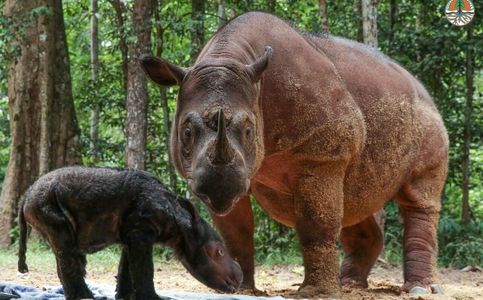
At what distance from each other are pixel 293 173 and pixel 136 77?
21.4ft

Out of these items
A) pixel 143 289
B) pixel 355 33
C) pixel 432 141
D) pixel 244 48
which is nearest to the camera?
pixel 143 289

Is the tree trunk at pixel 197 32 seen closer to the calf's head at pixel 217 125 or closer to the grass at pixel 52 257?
the grass at pixel 52 257

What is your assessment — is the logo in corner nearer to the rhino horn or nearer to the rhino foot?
the rhino foot

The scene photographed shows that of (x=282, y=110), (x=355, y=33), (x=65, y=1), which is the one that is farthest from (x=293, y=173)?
(x=65, y=1)

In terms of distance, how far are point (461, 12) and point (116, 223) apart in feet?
22.8

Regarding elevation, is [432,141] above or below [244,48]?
below

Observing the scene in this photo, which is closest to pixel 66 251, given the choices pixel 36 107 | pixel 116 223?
pixel 116 223

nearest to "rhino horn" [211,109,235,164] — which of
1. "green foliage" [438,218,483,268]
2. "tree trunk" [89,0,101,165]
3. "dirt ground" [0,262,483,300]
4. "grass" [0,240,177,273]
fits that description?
"dirt ground" [0,262,483,300]

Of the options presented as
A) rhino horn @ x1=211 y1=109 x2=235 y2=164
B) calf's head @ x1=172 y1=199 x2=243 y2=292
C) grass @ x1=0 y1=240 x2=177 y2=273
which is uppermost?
rhino horn @ x1=211 y1=109 x2=235 y2=164

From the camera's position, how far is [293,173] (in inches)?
267

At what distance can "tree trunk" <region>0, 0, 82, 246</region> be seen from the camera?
15227 millimetres

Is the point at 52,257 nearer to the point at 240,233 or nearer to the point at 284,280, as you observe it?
the point at 284,280

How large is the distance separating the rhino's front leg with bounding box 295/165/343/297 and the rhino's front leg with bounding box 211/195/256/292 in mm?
734

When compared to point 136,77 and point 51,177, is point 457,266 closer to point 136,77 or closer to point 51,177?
point 136,77
